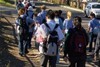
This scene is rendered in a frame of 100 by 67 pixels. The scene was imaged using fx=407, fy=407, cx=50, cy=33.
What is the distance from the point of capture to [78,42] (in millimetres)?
9312

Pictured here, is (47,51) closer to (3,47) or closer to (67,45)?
(67,45)

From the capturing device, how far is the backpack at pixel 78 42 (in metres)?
9.27

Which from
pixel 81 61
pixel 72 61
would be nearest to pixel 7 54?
pixel 72 61

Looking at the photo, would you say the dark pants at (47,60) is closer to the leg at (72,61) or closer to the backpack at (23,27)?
the leg at (72,61)

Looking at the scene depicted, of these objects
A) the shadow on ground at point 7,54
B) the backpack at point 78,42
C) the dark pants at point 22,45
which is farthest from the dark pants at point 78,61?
the dark pants at point 22,45

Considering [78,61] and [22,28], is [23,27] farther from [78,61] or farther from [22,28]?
[78,61]

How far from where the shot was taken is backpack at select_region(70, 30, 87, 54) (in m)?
9.27

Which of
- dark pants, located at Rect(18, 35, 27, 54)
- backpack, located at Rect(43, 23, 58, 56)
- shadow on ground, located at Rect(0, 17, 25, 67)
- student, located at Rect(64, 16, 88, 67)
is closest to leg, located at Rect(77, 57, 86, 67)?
student, located at Rect(64, 16, 88, 67)

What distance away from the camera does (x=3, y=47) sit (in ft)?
58.2

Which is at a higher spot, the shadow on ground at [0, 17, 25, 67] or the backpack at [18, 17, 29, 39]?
the backpack at [18, 17, 29, 39]

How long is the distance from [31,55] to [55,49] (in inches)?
238

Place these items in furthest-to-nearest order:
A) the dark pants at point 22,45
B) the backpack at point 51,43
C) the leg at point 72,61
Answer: the dark pants at point 22,45, the backpack at point 51,43, the leg at point 72,61

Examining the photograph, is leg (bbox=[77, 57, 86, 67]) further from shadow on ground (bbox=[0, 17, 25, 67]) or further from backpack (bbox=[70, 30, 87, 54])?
shadow on ground (bbox=[0, 17, 25, 67])

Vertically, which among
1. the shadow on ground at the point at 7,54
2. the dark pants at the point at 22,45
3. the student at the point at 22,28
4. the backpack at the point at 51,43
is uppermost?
the backpack at the point at 51,43
